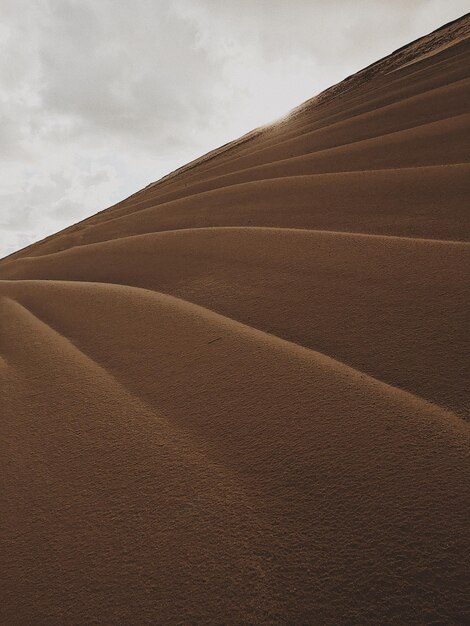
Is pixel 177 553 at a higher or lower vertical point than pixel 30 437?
lower

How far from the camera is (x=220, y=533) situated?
0.92 m

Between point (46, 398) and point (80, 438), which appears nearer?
point (80, 438)

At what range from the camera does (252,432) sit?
1203mm

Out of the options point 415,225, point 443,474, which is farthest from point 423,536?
point 415,225

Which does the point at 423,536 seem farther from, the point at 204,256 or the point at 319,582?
the point at 204,256

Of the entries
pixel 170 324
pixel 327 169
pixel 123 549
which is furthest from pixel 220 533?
pixel 327 169

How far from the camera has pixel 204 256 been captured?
111 inches

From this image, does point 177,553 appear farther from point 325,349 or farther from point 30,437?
point 325,349

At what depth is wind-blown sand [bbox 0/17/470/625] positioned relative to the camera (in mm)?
812

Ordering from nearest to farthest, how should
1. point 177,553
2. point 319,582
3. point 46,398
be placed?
point 319,582
point 177,553
point 46,398

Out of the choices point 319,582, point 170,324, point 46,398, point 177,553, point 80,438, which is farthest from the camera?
point 170,324

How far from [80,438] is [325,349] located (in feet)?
2.98

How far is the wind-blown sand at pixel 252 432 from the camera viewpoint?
0.81 m

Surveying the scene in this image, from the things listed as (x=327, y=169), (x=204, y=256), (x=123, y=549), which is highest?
(x=327, y=169)
